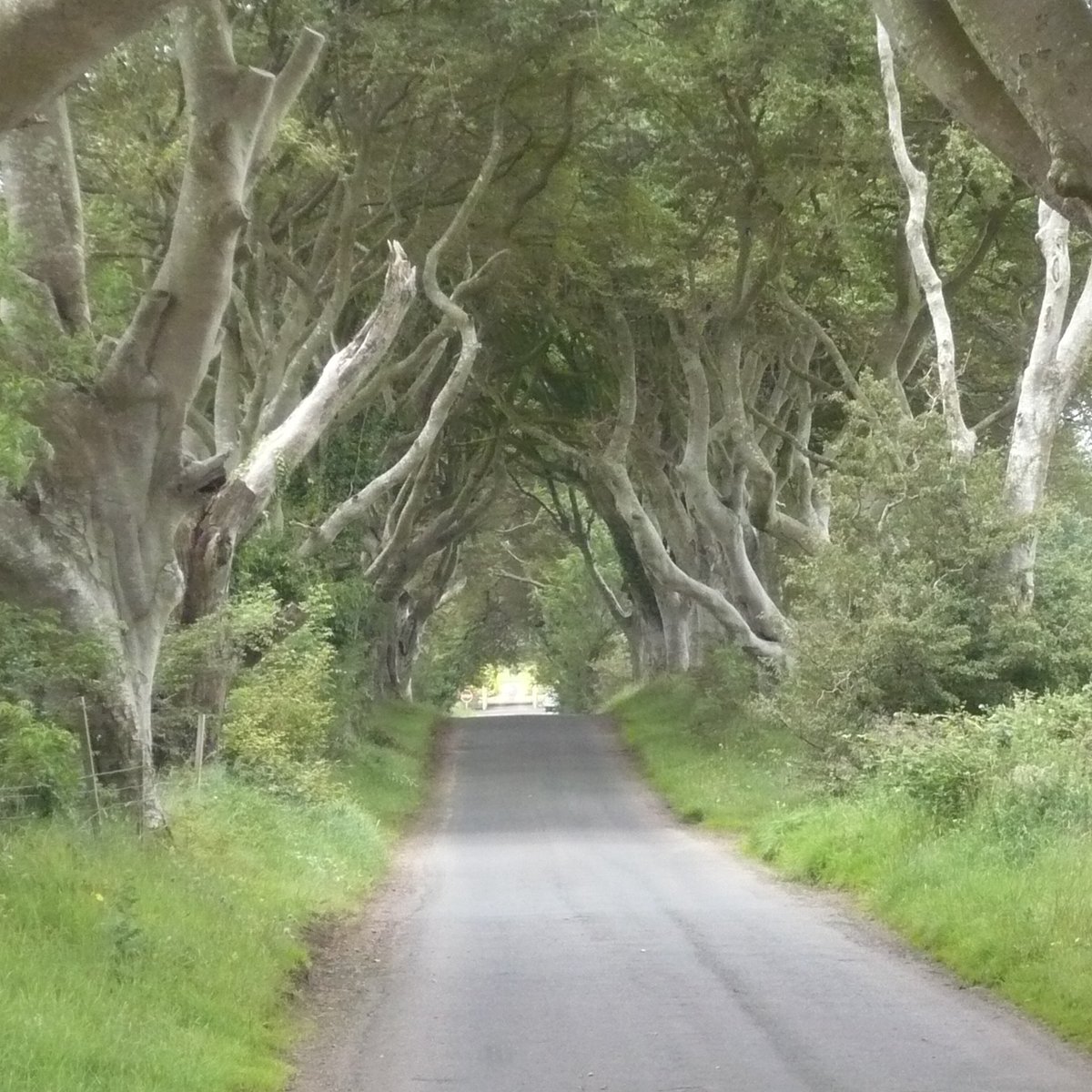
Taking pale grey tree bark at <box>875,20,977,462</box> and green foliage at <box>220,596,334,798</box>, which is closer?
green foliage at <box>220,596,334,798</box>

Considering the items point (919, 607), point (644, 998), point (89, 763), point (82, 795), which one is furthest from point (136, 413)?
point (919, 607)

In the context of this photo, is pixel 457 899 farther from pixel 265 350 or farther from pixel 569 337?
pixel 569 337

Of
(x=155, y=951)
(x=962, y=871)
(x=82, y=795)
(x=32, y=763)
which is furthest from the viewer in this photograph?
(x=962, y=871)

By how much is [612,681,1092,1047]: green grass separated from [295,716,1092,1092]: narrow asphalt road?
28 centimetres

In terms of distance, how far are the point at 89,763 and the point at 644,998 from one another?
485cm

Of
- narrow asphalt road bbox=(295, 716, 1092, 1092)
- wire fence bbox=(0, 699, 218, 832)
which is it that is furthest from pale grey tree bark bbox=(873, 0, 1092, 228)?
wire fence bbox=(0, 699, 218, 832)

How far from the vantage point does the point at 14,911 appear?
861cm

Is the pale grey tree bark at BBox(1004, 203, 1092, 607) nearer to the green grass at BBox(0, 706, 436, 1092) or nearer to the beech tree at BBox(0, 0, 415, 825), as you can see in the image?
the green grass at BBox(0, 706, 436, 1092)

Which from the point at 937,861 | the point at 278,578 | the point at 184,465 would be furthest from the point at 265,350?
the point at 937,861

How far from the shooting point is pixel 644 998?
9.81 metres

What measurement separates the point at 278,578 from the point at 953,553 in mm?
9163

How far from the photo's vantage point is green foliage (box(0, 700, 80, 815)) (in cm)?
1013

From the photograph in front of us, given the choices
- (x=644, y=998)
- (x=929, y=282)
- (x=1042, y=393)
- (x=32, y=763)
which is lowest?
(x=644, y=998)

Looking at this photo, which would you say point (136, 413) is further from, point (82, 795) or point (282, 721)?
point (282, 721)
